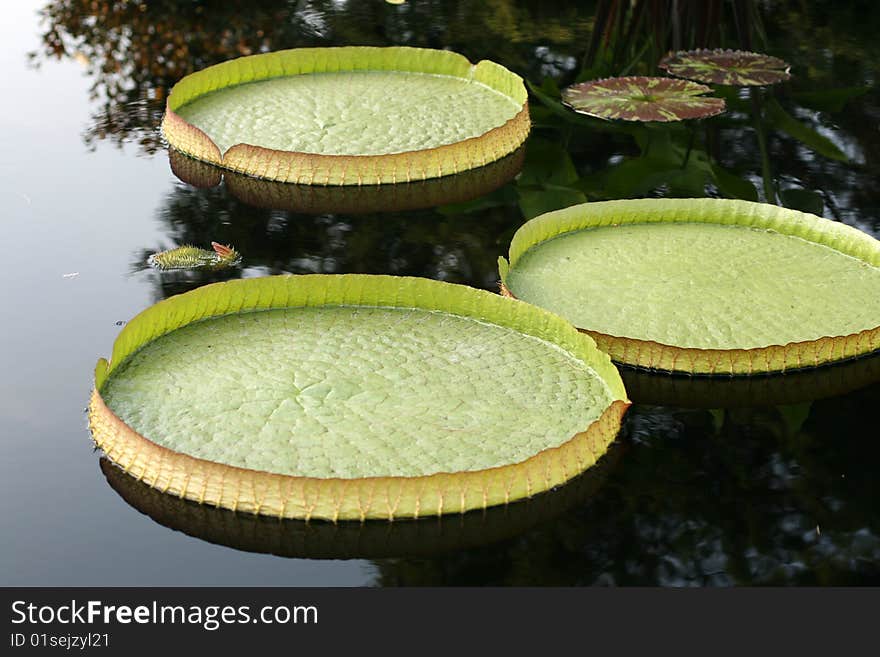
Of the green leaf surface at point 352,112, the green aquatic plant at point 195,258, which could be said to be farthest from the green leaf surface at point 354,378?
the green leaf surface at point 352,112

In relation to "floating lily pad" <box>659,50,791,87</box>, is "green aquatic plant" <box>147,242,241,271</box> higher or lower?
higher

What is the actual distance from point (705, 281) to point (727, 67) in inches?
65.7

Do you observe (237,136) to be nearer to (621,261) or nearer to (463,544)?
(621,261)

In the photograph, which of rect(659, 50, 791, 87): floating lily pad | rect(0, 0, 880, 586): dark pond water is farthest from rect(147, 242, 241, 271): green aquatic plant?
rect(659, 50, 791, 87): floating lily pad

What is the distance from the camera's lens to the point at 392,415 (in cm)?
241

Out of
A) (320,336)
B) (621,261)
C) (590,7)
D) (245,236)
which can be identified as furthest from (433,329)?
(590,7)

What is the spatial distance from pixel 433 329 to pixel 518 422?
42cm

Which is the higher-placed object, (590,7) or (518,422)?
(518,422)

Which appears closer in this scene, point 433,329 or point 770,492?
point 770,492

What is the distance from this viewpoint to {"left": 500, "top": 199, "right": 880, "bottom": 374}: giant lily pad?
270cm

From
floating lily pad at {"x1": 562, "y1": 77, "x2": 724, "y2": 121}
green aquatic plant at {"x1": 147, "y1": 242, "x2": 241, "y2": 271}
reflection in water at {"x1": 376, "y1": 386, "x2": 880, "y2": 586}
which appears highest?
reflection in water at {"x1": 376, "y1": 386, "x2": 880, "y2": 586}

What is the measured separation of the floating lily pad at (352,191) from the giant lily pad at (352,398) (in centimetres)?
81

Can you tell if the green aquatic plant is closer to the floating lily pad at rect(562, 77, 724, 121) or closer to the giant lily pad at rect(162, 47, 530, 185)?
the giant lily pad at rect(162, 47, 530, 185)

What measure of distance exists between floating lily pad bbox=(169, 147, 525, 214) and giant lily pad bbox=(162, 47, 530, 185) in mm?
27
